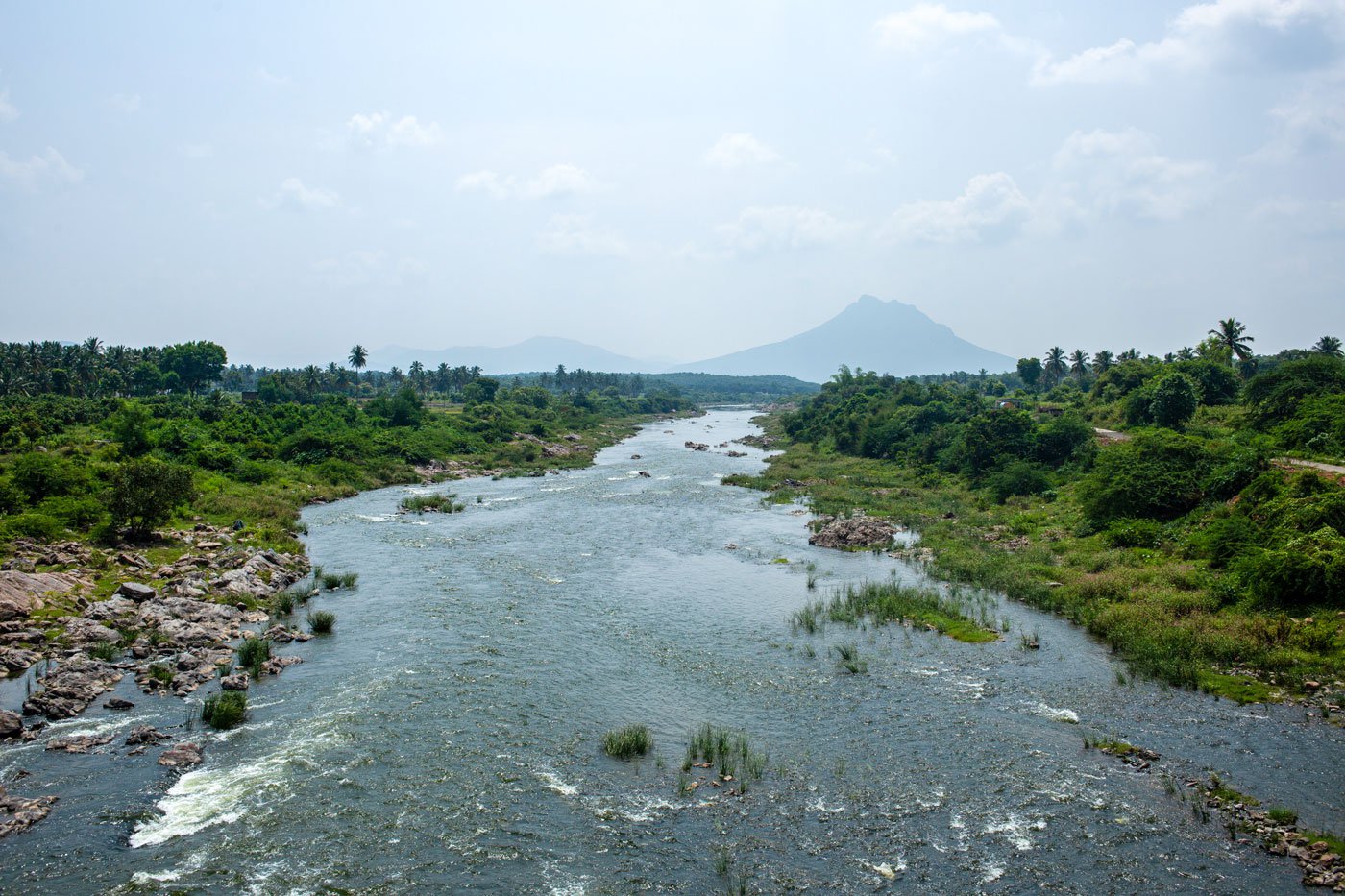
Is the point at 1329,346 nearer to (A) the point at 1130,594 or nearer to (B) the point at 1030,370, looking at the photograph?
(B) the point at 1030,370

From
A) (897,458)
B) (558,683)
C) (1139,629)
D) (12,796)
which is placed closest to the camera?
(12,796)

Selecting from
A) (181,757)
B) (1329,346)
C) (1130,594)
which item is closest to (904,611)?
(1130,594)

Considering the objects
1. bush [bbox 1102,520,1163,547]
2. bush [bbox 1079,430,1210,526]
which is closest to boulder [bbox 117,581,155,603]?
bush [bbox 1102,520,1163,547]

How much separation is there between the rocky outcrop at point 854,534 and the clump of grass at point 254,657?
30.1m

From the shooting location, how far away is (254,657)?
23953 millimetres

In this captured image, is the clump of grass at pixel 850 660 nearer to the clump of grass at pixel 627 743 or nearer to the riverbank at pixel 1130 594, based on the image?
the clump of grass at pixel 627 743

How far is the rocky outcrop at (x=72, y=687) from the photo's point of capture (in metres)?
20.0

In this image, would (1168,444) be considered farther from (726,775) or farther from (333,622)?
(333,622)

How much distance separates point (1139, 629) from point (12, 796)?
32.9 metres

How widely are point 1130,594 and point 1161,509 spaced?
12.0 meters

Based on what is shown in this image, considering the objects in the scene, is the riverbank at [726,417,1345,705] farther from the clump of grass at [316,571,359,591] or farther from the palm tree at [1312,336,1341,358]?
the palm tree at [1312,336,1341,358]

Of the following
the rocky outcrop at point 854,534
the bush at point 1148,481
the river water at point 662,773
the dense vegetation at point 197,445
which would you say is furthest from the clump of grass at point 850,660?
the dense vegetation at point 197,445

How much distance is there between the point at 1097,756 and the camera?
18953 mm

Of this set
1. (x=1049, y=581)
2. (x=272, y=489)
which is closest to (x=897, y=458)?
(x=1049, y=581)
